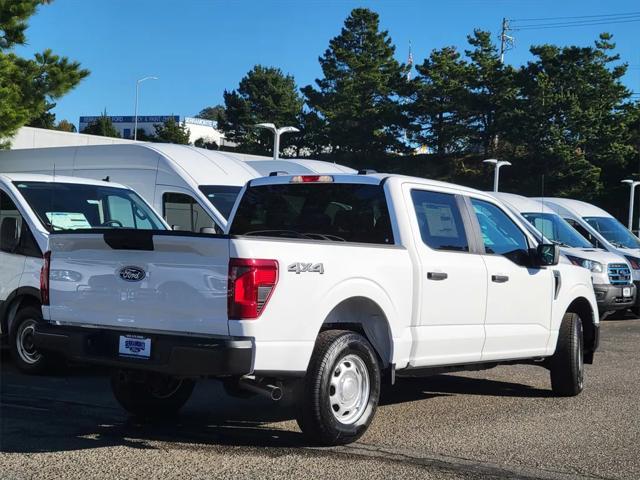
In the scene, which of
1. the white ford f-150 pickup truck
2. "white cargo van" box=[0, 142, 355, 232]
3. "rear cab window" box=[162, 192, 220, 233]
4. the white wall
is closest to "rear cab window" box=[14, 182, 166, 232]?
"white cargo van" box=[0, 142, 355, 232]

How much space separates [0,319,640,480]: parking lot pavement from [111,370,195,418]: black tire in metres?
0.14

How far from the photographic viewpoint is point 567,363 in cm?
845

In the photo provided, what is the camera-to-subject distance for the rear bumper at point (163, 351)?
540 cm

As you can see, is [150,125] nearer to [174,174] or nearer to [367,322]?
[174,174]

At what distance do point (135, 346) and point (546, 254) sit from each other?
401 centimetres

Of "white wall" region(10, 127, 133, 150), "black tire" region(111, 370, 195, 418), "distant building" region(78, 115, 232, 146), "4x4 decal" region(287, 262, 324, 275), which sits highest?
"distant building" region(78, 115, 232, 146)

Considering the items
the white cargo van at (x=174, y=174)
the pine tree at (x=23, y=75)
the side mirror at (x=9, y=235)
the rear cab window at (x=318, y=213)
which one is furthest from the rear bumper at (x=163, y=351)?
the pine tree at (x=23, y=75)

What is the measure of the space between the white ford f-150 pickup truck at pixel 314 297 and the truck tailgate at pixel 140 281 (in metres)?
0.01

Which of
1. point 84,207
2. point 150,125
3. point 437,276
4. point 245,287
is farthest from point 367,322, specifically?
point 150,125

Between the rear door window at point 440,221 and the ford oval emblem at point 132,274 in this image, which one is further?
the rear door window at point 440,221

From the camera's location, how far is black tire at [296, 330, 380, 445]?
5871 mm

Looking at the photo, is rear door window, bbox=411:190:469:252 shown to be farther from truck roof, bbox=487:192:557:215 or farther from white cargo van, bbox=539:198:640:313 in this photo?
white cargo van, bbox=539:198:640:313

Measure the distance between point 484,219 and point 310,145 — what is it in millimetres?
59568

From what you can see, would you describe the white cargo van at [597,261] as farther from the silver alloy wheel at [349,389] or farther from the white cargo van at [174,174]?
the silver alloy wheel at [349,389]
